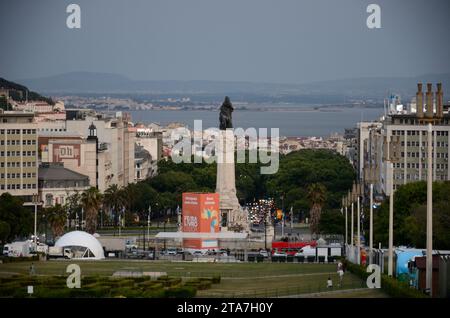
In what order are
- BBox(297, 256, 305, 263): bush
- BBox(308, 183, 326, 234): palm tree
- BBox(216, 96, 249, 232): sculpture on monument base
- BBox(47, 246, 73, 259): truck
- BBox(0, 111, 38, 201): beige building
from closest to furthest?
BBox(47, 246, 73, 259): truck → BBox(297, 256, 305, 263): bush → BBox(216, 96, 249, 232): sculpture on monument base → BBox(308, 183, 326, 234): palm tree → BBox(0, 111, 38, 201): beige building

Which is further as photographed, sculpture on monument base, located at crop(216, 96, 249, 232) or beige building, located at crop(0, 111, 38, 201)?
beige building, located at crop(0, 111, 38, 201)

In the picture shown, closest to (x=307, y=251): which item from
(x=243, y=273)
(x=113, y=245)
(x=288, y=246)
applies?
(x=288, y=246)

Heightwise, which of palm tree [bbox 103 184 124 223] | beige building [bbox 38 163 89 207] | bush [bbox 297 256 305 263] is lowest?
bush [bbox 297 256 305 263]

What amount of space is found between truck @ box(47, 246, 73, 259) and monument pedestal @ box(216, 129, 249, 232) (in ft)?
78.6

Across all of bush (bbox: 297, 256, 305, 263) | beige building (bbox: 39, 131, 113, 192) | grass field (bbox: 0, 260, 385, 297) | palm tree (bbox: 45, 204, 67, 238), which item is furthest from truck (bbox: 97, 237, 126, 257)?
beige building (bbox: 39, 131, 113, 192)

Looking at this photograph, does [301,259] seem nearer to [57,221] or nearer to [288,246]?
[288,246]

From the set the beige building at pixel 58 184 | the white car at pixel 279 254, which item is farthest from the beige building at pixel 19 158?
the white car at pixel 279 254

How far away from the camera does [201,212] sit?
90.6 m

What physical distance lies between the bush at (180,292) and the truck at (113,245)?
34.9 metres

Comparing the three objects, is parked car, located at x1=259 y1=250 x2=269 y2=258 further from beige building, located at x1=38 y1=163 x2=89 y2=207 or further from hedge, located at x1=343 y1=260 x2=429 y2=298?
beige building, located at x1=38 y1=163 x2=89 y2=207

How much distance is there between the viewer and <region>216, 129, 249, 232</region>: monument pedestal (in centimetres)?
9969

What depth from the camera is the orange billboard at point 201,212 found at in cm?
9056
